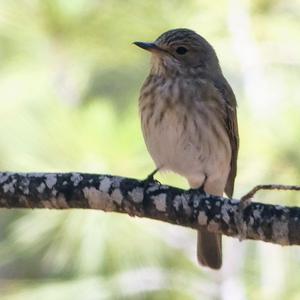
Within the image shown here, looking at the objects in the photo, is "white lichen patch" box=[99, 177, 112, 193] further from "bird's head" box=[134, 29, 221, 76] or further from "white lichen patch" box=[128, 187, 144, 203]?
"bird's head" box=[134, 29, 221, 76]

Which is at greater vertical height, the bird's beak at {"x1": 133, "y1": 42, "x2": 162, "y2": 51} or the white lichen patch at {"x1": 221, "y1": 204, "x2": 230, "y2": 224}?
the bird's beak at {"x1": 133, "y1": 42, "x2": 162, "y2": 51}

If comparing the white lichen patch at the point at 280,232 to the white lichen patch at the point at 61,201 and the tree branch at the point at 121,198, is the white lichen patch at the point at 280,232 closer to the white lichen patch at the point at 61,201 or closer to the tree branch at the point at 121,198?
the tree branch at the point at 121,198

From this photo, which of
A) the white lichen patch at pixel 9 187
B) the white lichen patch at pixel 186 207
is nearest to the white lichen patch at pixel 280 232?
the white lichen patch at pixel 186 207

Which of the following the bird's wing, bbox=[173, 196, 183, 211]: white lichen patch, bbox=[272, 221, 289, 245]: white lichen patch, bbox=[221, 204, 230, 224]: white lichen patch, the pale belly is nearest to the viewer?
bbox=[272, 221, 289, 245]: white lichen patch

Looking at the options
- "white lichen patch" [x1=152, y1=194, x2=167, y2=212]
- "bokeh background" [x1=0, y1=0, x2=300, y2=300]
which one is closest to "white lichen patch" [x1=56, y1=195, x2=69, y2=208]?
"white lichen patch" [x1=152, y1=194, x2=167, y2=212]

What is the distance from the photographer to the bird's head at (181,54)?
406 centimetres

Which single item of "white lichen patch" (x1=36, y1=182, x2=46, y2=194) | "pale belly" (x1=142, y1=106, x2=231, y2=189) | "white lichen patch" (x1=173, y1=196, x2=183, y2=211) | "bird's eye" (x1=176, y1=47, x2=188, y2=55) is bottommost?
"white lichen patch" (x1=173, y1=196, x2=183, y2=211)

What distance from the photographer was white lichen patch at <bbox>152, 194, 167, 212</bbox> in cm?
314

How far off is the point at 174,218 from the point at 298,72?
150 cm

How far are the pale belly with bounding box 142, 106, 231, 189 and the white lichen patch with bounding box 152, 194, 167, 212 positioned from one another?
2.24ft

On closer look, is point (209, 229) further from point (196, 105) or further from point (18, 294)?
point (18, 294)

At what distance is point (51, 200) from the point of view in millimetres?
3176

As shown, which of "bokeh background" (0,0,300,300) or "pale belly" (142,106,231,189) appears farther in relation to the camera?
"bokeh background" (0,0,300,300)

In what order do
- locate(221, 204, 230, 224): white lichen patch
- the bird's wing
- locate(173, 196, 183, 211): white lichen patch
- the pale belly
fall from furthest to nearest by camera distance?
the bird's wing, the pale belly, locate(173, 196, 183, 211): white lichen patch, locate(221, 204, 230, 224): white lichen patch
